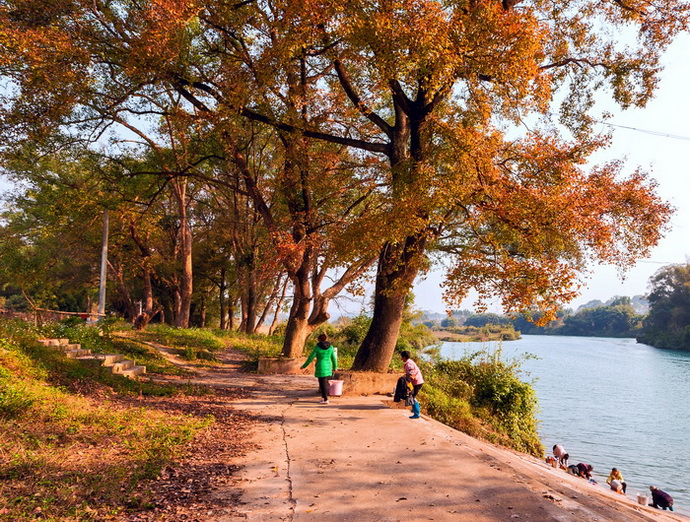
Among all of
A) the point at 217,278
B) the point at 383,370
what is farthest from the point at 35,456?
the point at 217,278

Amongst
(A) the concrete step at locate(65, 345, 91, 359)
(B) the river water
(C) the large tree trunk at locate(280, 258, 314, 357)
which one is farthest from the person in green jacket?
(B) the river water

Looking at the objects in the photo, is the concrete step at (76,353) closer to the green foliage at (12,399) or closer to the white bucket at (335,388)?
the green foliage at (12,399)

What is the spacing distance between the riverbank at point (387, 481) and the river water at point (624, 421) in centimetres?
1084

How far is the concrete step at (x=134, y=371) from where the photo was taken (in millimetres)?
12880

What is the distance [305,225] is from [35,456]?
42.8 ft

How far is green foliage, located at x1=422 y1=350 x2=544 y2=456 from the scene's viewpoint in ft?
48.1

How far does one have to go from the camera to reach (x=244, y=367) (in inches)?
752

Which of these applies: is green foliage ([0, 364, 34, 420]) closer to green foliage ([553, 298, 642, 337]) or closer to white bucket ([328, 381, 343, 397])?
white bucket ([328, 381, 343, 397])

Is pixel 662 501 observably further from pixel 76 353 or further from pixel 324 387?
pixel 76 353

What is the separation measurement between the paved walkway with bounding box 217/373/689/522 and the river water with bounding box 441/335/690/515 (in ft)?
35.5

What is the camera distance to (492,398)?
16484 mm

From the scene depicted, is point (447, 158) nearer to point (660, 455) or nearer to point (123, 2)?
point (123, 2)

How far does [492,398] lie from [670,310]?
86807 mm

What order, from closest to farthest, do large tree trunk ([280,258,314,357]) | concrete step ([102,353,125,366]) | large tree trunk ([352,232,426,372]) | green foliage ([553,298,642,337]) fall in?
concrete step ([102,353,125,366]) < large tree trunk ([352,232,426,372]) < large tree trunk ([280,258,314,357]) < green foliage ([553,298,642,337])
